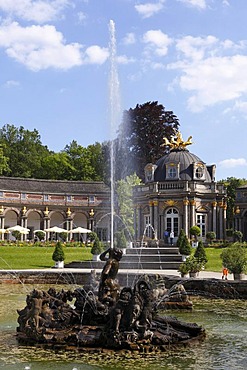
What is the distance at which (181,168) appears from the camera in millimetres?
52469

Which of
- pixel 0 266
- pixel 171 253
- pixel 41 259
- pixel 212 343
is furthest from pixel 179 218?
pixel 212 343

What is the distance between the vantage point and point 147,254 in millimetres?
35625

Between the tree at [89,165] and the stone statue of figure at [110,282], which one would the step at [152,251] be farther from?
the tree at [89,165]

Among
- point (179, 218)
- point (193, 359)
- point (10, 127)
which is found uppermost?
point (10, 127)

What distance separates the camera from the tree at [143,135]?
67.0 m

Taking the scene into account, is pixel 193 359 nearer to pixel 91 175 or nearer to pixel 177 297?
pixel 177 297

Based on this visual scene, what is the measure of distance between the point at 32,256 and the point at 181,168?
20.6 m

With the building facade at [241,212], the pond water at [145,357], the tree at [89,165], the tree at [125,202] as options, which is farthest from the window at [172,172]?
the pond water at [145,357]

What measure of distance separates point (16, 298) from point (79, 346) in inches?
371

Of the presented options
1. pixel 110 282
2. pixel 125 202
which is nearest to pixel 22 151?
pixel 125 202

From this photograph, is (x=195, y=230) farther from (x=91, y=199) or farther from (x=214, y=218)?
(x=91, y=199)

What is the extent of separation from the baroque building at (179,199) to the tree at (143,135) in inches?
526

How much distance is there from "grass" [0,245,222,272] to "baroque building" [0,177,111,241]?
65.9ft

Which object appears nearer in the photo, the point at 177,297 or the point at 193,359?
the point at 193,359
